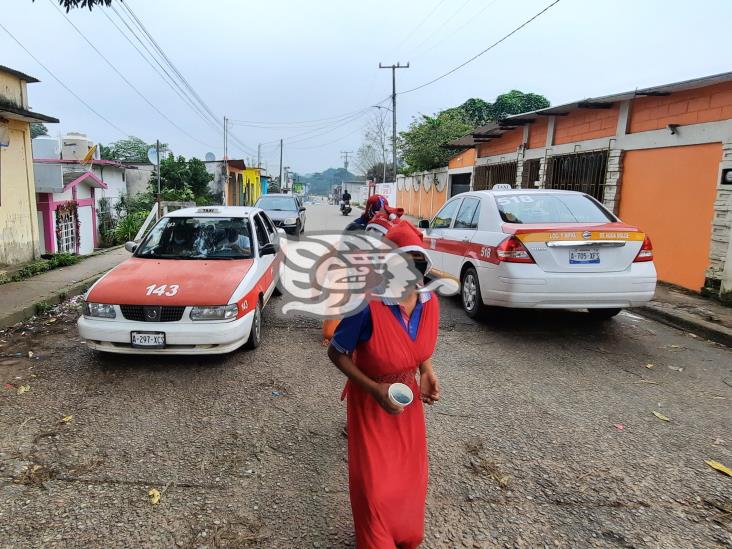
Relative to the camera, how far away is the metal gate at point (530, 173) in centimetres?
1355

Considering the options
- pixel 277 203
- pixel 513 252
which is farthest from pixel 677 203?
pixel 277 203

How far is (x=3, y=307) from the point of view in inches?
258

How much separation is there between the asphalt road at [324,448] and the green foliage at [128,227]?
12.4 meters

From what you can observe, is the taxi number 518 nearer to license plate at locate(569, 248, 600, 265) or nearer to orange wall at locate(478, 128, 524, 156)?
license plate at locate(569, 248, 600, 265)

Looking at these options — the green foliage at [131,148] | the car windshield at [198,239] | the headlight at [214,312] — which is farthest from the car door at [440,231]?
the green foliage at [131,148]

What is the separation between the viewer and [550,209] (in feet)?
19.5

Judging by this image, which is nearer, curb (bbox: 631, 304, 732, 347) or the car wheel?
the car wheel

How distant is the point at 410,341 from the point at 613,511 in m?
1.66

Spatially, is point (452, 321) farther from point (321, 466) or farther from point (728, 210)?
point (728, 210)

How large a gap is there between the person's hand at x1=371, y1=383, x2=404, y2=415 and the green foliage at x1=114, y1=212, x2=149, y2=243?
1675cm

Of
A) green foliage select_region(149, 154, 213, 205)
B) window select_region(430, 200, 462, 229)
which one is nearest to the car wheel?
window select_region(430, 200, 462, 229)

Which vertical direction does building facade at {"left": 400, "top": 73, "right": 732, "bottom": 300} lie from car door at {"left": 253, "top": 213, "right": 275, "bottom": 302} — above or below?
above

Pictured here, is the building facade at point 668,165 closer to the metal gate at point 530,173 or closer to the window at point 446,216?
the metal gate at point 530,173

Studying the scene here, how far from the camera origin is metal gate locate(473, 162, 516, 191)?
1524 centimetres
